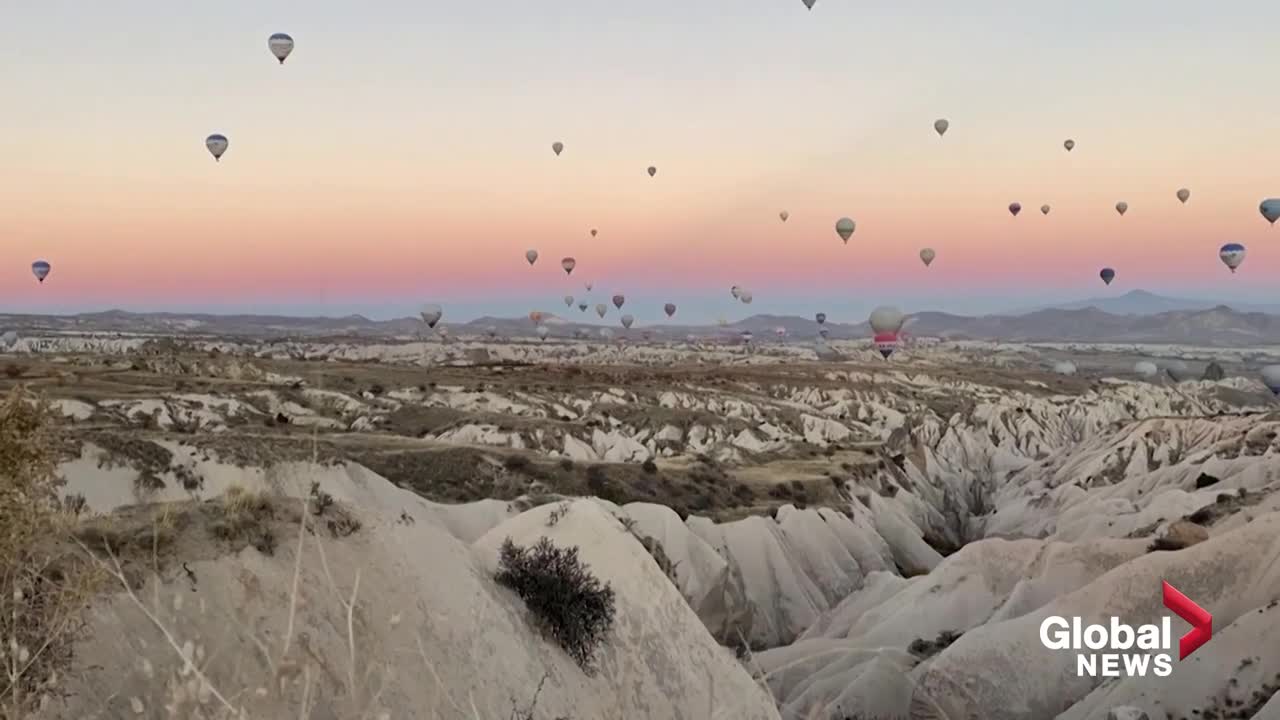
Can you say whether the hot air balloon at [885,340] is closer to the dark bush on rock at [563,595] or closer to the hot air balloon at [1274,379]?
the hot air balloon at [1274,379]

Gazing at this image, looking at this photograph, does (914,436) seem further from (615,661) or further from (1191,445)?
(615,661)

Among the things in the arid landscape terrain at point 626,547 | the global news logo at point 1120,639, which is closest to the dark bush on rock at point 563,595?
the arid landscape terrain at point 626,547

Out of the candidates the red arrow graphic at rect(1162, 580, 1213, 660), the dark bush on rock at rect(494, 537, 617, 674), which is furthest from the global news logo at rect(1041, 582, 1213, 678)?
the dark bush on rock at rect(494, 537, 617, 674)

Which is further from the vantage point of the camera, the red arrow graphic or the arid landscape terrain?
the red arrow graphic

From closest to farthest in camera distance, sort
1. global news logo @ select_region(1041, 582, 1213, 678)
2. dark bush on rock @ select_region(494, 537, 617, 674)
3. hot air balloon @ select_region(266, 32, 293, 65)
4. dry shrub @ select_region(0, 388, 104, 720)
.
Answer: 1. dry shrub @ select_region(0, 388, 104, 720)
2. dark bush on rock @ select_region(494, 537, 617, 674)
3. global news logo @ select_region(1041, 582, 1213, 678)
4. hot air balloon @ select_region(266, 32, 293, 65)

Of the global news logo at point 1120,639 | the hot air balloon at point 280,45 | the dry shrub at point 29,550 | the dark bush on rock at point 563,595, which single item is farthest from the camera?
the hot air balloon at point 280,45

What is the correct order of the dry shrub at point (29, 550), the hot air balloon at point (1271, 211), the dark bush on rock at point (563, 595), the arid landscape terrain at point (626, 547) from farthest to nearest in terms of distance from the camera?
the hot air balloon at point (1271, 211), the dark bush on rock at point (563, 595), the arid landscape terrain at point (626, 547), the dry shrub at point (29, 550)

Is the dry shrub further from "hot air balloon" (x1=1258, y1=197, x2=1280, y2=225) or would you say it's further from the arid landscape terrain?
"hot air balloon" (x1=1258, y1=197, x2=1280, y2=225)

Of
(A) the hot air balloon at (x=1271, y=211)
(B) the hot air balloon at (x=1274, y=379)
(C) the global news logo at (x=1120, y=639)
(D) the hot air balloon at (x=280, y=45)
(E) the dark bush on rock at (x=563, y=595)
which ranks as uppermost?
(D) the hot air balloon at (x=280, y=45)
